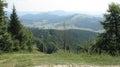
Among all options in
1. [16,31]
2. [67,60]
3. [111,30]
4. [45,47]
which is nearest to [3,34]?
[16,31]

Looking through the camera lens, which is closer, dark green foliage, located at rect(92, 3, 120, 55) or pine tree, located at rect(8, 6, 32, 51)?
dark green foliage, located at rect(92, 3, 120, 55)

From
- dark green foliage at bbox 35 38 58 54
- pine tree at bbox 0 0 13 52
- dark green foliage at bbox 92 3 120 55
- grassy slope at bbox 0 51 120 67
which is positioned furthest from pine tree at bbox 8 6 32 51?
dark green foliage at bbox 35 38 58 54

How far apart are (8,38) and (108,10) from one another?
16.3 meters

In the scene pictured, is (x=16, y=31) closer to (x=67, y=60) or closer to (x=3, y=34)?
(x=3, y=34)

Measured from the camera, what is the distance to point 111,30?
3716cm

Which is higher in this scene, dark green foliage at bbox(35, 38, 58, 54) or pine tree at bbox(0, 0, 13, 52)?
pine tree at bbox(0, 0, 13, 52)

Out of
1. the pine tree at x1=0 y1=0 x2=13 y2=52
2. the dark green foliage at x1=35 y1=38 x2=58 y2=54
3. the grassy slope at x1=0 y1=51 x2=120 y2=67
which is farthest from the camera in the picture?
the dark green foliage at x1=35 y1=38 x2=58 y2=54

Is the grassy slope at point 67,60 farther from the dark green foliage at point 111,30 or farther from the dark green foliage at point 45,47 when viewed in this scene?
the dark green foliage at point 45,47

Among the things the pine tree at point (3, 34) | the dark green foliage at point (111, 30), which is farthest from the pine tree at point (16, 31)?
the dark green foliage at point (111, 30)

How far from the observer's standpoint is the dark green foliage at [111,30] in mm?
35750

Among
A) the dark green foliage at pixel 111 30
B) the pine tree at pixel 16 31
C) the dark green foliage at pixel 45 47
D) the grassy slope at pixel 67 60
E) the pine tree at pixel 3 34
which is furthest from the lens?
the dark green foliage at pixel 45 47

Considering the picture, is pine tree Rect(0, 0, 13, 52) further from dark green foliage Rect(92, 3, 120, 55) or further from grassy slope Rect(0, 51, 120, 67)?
grassy slope Rect(0, 51, 120, 67)

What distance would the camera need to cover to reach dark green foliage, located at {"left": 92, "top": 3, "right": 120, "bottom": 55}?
35750 millimetres

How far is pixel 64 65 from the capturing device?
13.2 meters
